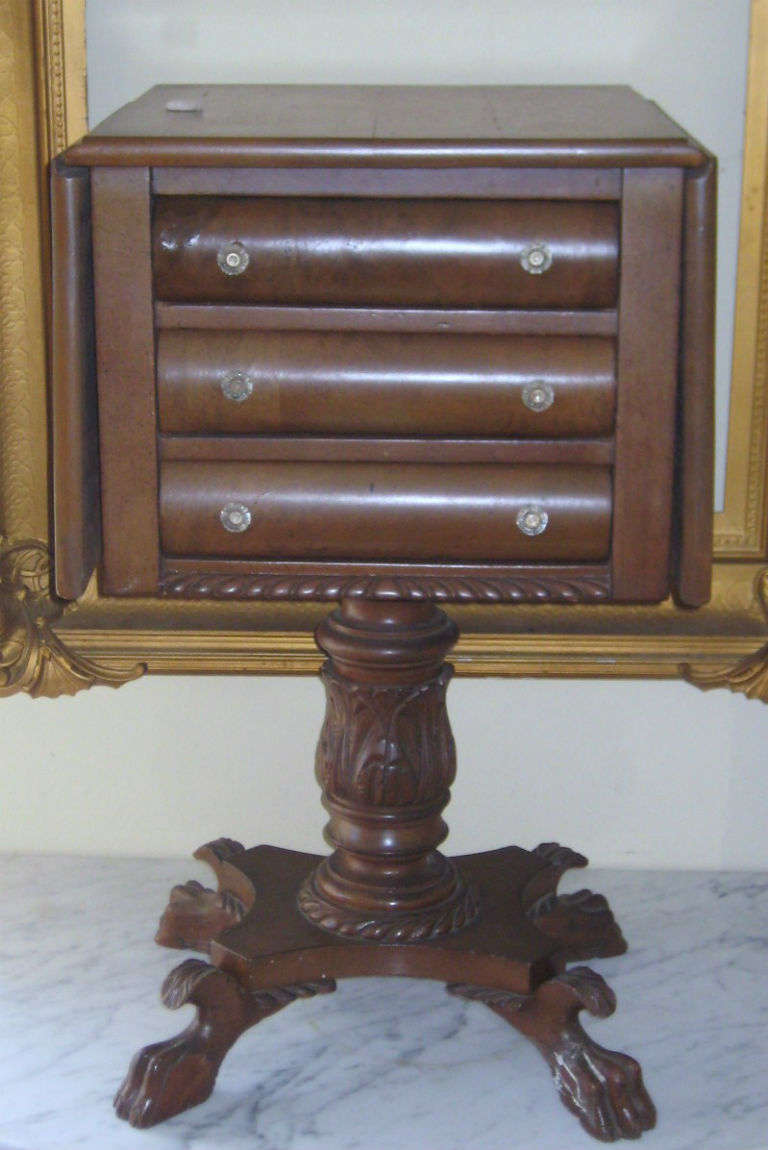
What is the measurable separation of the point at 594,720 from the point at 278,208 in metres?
0.91

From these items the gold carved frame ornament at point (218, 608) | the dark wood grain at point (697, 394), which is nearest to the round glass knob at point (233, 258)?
the dark wood grain at point (697, 394)

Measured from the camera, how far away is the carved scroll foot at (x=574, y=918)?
69.3 inches

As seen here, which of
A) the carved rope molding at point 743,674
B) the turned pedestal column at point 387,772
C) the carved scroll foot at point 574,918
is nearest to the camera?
the turned pedestal column at point 387,772

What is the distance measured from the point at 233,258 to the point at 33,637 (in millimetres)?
761

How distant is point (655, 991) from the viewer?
1.72 meters

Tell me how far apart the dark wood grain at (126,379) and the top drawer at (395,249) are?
23 millimetres

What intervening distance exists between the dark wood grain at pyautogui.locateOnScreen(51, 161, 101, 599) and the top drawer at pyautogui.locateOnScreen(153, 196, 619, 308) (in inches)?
2.7

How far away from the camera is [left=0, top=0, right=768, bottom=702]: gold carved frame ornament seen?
182 cm

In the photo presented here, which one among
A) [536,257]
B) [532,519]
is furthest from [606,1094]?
[536,257]

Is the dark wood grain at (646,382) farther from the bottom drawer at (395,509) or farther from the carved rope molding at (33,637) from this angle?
the carved rope molding at (33,637)

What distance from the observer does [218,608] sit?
192 centimetres

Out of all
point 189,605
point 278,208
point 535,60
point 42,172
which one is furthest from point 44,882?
point 535,60

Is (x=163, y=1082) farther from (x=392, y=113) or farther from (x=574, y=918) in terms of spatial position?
(x=392, y=113)

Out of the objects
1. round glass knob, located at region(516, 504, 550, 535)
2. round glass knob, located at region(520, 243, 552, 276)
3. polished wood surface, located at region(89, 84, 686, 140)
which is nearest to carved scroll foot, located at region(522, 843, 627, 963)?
round glass knob, located at region(516, 504, 550, 535)
